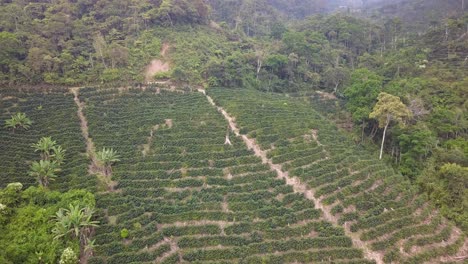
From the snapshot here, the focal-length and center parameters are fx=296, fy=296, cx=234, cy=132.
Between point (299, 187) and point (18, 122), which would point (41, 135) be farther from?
point (299, 187)

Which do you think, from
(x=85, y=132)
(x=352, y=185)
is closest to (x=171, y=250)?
(x=352, y=185)

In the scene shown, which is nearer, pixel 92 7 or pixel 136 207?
A: pixel 136 207

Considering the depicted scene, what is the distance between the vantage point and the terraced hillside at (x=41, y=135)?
26.8 metres

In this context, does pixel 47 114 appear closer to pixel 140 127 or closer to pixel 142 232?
pixel 140 127

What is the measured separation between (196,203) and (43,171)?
13235 mm

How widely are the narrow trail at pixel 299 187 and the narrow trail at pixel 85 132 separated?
15.2 meters

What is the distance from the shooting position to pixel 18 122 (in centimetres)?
3130

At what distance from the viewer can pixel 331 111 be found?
45281 mm

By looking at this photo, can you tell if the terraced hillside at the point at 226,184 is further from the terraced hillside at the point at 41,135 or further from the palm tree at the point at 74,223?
the palm tree at the point at 74,223

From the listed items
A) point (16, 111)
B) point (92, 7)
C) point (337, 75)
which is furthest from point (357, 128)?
point (92, 7)

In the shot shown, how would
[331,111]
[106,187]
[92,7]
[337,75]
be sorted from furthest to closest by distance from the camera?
1. [92,7]
2. [337,75]
3. [331,111]
4. [106,187]

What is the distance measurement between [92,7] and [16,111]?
90.9ft

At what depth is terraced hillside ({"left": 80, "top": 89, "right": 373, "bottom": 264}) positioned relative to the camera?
73.7 feet

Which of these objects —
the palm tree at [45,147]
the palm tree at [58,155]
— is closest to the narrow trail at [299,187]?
the palm tree at [58,155]
